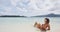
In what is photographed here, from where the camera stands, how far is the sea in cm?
138

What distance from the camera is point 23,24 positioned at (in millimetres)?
1402

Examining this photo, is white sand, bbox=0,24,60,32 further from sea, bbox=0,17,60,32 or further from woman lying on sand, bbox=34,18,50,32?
woman lying on sand, bbox=34,18,50,32

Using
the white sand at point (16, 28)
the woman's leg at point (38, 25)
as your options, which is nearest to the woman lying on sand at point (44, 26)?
the woman's leg at point (38, 25)

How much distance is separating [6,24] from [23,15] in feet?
0.76

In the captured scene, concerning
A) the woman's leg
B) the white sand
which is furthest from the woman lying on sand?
the white sand

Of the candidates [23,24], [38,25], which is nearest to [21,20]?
[23,24]

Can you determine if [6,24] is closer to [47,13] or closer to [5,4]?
[5,4]

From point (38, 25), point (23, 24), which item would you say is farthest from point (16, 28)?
point (38, 25)

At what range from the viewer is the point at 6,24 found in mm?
1407

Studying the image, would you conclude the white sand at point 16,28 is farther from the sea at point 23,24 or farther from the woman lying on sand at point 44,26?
the woman lying on sand at point 44,26

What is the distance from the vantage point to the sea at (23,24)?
1385 millimetres

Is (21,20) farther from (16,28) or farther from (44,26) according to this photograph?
(44,26)

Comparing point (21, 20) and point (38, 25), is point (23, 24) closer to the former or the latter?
point (21, 20)

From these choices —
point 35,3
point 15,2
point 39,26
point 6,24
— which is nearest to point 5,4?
point 15,2
